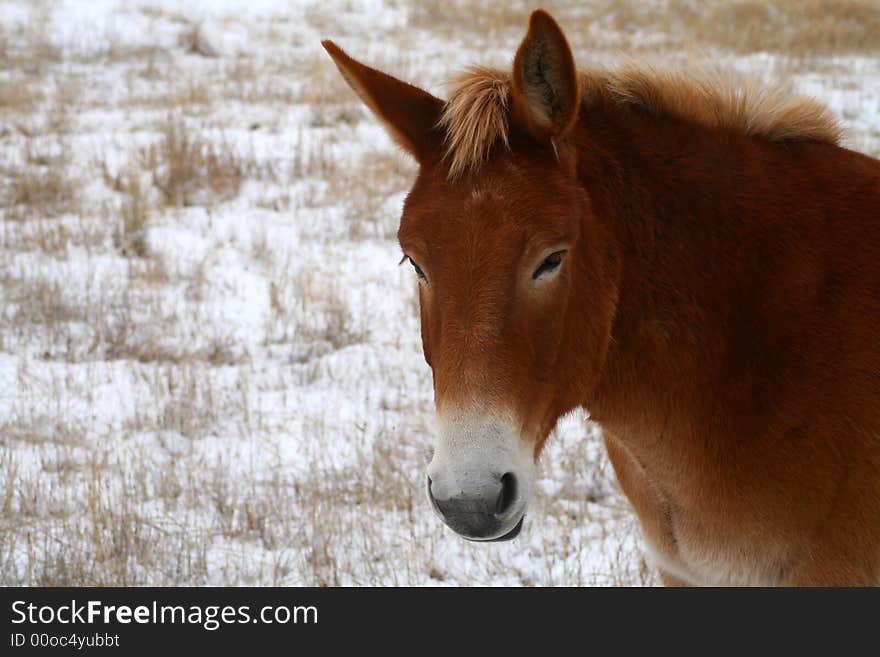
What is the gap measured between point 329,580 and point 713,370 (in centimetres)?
203

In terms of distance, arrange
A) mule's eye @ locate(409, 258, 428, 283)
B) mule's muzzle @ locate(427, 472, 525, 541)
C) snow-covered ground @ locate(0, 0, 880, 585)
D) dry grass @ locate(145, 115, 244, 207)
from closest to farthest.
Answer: mule's muzzle @ locate(427, 472, 525, 541) → mule's eye @ locate(409, 258, 428, 283) → snow-covered ground @ locate(0, 0, 880, 585) → dry grass @ locate(145, 115, 244, 207)

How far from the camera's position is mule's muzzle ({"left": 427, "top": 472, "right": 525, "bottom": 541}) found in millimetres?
2104

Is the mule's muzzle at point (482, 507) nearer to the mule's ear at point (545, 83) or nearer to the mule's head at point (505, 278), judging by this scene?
the mule's head at point (505, 278)

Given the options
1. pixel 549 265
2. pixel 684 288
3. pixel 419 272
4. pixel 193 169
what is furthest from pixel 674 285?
pixel 193 169

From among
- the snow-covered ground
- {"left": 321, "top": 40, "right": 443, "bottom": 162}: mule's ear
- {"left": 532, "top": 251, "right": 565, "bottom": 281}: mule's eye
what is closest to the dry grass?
the snow-covered ground

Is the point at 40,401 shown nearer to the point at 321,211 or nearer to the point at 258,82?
the point at 321,211

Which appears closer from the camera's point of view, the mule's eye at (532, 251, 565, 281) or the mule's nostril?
the mule's nostril

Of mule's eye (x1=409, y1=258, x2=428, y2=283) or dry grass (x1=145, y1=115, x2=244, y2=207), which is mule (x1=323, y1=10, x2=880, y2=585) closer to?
mule's eye (x1=409, y1=258, x2=428, y2=283)

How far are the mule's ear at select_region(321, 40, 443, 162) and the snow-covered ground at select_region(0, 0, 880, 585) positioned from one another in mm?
151

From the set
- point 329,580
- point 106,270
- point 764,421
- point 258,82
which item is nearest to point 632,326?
point 764,421

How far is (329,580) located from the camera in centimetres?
388

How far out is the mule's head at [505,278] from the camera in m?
2.18

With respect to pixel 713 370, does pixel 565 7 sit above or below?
above

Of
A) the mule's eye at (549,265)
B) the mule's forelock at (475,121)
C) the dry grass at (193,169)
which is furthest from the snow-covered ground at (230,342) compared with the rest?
the mule's eye at (549,265)
